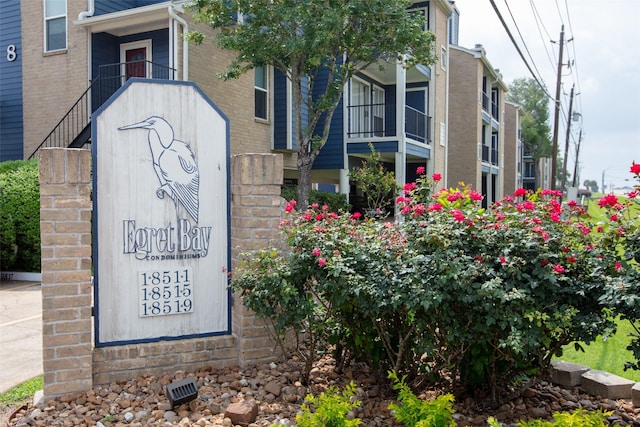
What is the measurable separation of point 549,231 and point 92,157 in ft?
10.9

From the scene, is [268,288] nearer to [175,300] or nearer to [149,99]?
[175,300]

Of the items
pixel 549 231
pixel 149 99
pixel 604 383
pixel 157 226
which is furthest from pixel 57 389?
pixel 604 383

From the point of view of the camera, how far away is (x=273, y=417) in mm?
3576

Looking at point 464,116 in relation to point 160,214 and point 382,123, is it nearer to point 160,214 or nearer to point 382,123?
point 382,123

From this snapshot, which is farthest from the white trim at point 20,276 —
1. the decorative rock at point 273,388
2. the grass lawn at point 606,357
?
the grass lawn at point 606,357

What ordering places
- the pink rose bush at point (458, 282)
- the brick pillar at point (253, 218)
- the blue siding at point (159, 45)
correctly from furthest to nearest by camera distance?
the blue siding at point (159, 45) → the brick pillar at point (253, 218) → the pink rose bush at point (458, 282)

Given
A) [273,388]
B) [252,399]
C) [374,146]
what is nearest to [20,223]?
[273,388]

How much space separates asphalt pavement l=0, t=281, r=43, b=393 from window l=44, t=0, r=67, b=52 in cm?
779

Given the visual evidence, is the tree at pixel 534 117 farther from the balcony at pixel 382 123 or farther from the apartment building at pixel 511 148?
the balcony at pixel 382 123

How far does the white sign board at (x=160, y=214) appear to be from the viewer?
409cm

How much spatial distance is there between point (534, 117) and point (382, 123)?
4263 centimetres

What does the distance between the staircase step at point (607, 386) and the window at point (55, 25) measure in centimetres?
1432

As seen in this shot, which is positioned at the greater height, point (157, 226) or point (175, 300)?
point (157, 226)

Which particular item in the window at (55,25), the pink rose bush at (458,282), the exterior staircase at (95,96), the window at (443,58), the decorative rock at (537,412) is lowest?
the decorative rock at (537,412)
